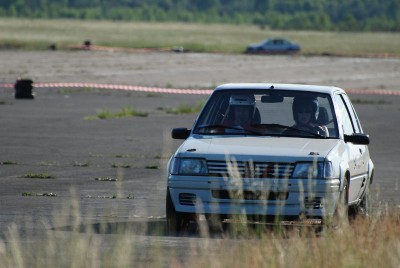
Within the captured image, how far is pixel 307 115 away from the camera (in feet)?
47.0

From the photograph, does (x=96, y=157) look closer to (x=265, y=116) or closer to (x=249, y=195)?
(x=265, y=116)

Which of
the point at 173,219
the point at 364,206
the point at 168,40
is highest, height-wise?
the point at 173,219

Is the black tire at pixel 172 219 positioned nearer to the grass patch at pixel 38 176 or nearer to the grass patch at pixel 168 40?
the grass patch at pixel 38 176

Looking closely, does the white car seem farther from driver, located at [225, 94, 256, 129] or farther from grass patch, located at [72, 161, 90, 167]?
grass patch, located at [72, 161, 90, 167]

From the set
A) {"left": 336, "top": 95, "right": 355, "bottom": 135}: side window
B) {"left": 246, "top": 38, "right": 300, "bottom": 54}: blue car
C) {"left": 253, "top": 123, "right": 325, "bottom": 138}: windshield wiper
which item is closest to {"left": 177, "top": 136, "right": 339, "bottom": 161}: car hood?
{"left": 253, "top": 123, "right": 325, "bottom": 138}: windshield wiper

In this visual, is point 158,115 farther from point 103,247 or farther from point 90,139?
point 103,247

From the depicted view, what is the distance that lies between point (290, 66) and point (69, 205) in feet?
207

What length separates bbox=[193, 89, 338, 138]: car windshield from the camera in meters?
14.1

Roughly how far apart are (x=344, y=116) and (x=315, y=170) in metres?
2.05

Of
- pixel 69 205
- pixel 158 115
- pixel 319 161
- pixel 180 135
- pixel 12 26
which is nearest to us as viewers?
pixel 319 161

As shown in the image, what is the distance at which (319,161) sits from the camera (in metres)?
13.0

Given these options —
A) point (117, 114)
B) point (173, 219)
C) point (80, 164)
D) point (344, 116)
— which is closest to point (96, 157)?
point (80, 164)

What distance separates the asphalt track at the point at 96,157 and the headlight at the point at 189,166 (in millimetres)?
591

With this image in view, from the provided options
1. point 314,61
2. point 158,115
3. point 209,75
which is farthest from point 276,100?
point 314,61
